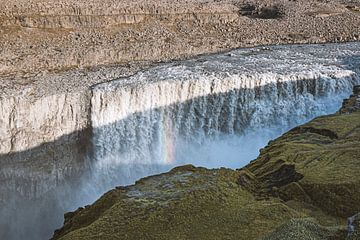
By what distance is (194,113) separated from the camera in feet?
73.8

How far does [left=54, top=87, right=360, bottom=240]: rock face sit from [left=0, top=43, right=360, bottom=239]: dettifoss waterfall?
8.20 metres

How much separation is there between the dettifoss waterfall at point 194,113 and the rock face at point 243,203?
8.20 meters

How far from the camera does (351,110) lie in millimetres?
19922

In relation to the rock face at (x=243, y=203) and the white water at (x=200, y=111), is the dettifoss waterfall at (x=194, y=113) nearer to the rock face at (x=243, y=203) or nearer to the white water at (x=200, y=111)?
the white water at (x=200, y=111)

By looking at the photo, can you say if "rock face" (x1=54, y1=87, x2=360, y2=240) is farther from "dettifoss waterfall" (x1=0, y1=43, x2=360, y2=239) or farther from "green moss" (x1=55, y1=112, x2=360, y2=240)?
"dettifoss waterfall" (x1=0, y1=43, x2=360, y2=239)

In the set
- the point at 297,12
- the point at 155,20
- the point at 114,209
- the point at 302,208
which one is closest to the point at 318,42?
the point at 297,12

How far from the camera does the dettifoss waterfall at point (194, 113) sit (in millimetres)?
20812

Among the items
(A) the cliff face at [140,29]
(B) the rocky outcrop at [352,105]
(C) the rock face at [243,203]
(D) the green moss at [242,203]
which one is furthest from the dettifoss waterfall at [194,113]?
(D) the green moss at [242,203]

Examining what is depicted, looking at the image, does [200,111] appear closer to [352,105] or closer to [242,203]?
[352,105]

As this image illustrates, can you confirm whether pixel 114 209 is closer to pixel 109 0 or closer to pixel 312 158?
pixel 312 158

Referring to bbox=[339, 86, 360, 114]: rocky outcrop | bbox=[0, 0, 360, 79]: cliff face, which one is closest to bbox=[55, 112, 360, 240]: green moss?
bbox=[339, 86, 360, 114]: rocky outcrop

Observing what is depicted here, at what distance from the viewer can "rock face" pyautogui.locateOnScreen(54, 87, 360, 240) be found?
9.17 meters

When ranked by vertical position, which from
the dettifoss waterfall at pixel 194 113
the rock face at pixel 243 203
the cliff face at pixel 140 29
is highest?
the cliff face at pixel 140 29

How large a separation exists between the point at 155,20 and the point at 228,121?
37.8 ft
